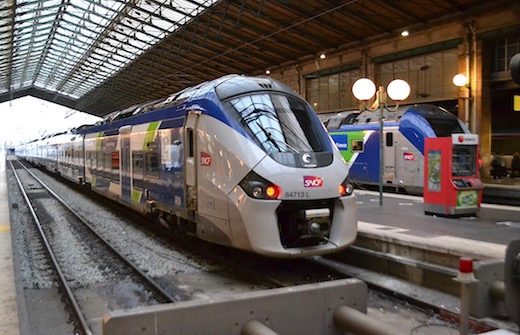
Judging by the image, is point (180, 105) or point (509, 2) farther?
point (509, 2)

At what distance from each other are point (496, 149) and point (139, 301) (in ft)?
82.5

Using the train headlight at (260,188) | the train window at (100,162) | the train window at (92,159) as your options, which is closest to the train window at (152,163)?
the train headlight at (260,188)

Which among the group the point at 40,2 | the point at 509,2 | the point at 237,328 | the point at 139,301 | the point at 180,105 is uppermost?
the point at 40,2

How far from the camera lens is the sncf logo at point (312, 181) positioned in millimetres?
6236

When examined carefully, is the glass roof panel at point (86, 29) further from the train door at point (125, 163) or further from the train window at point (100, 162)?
the train door at point (125, 163)

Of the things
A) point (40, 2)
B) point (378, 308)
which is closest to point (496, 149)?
point (378, 308)

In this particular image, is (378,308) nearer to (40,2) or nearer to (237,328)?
(237,328)

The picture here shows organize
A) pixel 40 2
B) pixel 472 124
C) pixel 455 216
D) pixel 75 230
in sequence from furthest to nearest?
pixel 40 2 < pixel 472 124 < pixel 75 230 < pixel 455 216

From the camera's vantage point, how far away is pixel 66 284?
21.5 ft

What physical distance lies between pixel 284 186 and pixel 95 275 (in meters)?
3.36

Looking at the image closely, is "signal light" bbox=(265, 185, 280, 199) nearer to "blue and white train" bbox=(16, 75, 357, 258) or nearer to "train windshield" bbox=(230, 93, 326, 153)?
"blue and white train" bbox=(16, 75, 357, 258)

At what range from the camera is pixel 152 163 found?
900 cm

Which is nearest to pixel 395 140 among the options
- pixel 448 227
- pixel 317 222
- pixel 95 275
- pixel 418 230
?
pixel 448 227

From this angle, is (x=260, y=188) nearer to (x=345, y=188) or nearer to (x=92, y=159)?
(x=345, y=188)
